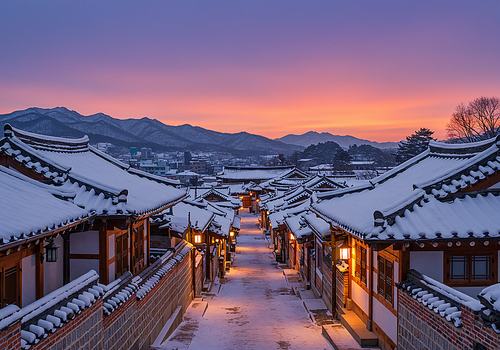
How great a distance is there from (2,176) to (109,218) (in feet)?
9.15

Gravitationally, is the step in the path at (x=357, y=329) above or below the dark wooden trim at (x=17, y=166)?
below

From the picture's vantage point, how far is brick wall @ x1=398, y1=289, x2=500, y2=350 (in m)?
6.98

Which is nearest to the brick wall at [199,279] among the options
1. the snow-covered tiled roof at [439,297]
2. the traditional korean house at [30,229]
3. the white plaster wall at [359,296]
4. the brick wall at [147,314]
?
the brick wall at [147,314]

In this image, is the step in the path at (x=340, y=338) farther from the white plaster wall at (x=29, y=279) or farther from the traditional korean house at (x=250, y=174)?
the traditional korean house at (x=250, y=174)

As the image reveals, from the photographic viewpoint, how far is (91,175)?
14.4m

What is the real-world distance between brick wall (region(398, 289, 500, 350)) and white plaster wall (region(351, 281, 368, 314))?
11.2 feet

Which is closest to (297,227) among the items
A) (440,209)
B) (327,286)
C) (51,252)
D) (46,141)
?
(327,286)

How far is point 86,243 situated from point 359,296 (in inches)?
389

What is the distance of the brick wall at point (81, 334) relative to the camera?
722 centimetres

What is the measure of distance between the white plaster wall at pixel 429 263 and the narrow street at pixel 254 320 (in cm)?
493

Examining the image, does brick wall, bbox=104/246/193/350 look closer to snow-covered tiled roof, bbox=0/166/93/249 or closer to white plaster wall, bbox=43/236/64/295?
white plaster wall, bbox=43/236/64/295

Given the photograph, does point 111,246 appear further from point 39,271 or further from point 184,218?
point 184,218

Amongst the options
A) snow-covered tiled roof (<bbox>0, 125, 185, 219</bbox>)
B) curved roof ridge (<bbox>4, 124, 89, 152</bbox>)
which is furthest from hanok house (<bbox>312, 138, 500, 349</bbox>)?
curved roof ridge (<bbox>4, 124, 89, 152</bbox>)

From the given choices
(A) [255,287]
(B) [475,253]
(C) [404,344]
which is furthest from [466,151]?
(A) [255,287]
